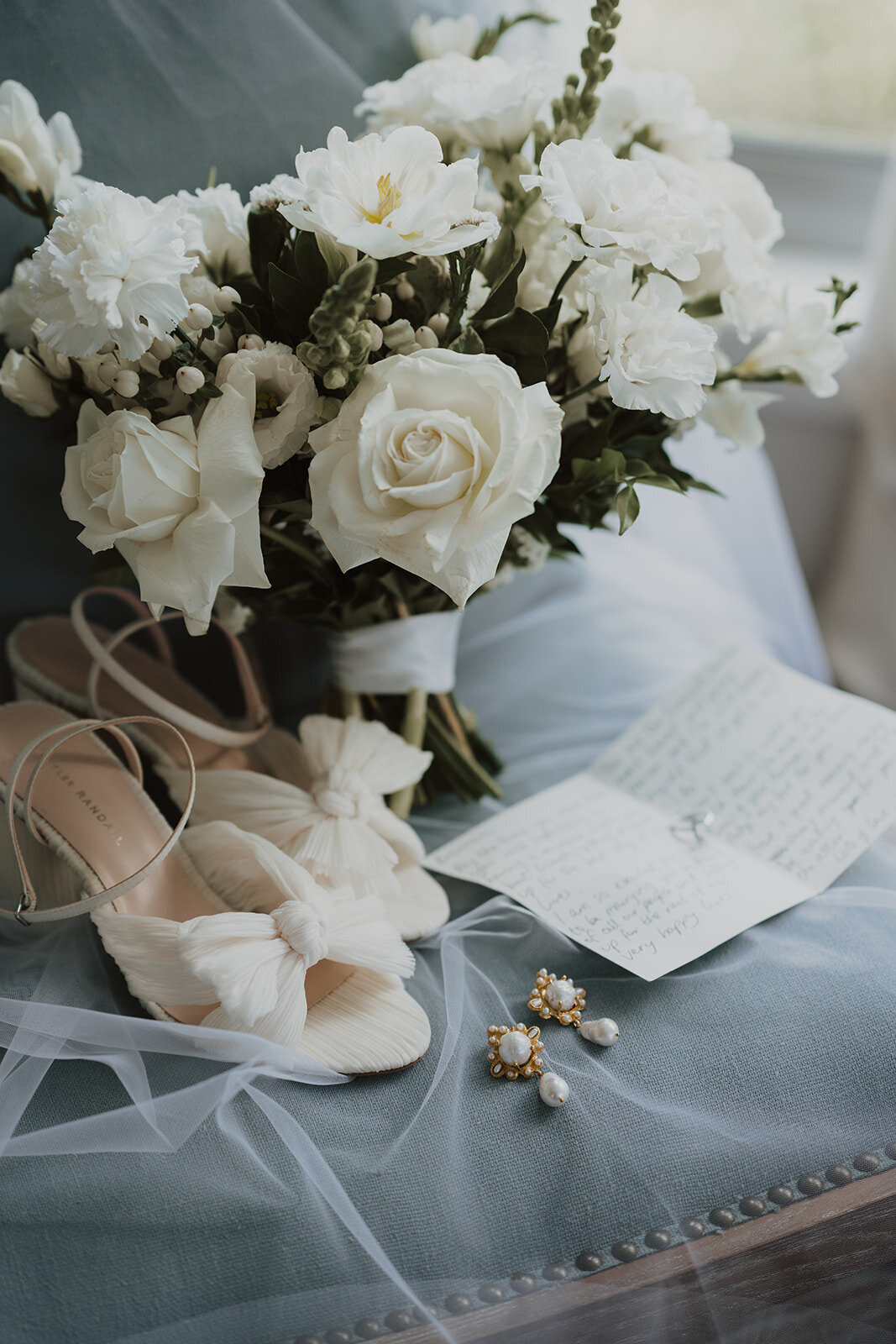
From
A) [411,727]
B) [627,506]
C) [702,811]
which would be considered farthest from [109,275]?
[702,811]

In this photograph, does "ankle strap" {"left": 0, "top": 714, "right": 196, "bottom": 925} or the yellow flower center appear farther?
"ankle strap" {"left": 0, "top": 714, "right": 196, "bottom": 925}

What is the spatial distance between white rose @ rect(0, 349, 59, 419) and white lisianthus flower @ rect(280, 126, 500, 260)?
0.20 m

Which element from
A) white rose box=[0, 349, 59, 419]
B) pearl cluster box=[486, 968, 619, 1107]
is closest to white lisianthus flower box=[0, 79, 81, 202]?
white rose box=[0, 349, 59, 419]

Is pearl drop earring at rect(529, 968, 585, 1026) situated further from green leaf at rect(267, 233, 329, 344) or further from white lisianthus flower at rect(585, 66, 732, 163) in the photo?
white lisianthus flower at rect(585, 66, 732, 163)

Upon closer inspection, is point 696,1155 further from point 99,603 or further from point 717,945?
point 99,603

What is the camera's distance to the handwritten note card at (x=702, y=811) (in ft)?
2.11

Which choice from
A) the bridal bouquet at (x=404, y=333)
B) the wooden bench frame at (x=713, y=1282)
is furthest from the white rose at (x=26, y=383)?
the wooden bench frame at (x=713, y=1282)

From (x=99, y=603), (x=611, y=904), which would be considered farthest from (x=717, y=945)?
(x=99, y=603)

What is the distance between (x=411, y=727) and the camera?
743 millimetres

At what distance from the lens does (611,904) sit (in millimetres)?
649

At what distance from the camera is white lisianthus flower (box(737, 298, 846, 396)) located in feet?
2.06

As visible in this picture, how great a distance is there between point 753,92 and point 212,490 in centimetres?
143

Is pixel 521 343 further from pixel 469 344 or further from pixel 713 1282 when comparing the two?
pixel 713 1282

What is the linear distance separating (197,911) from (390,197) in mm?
459
